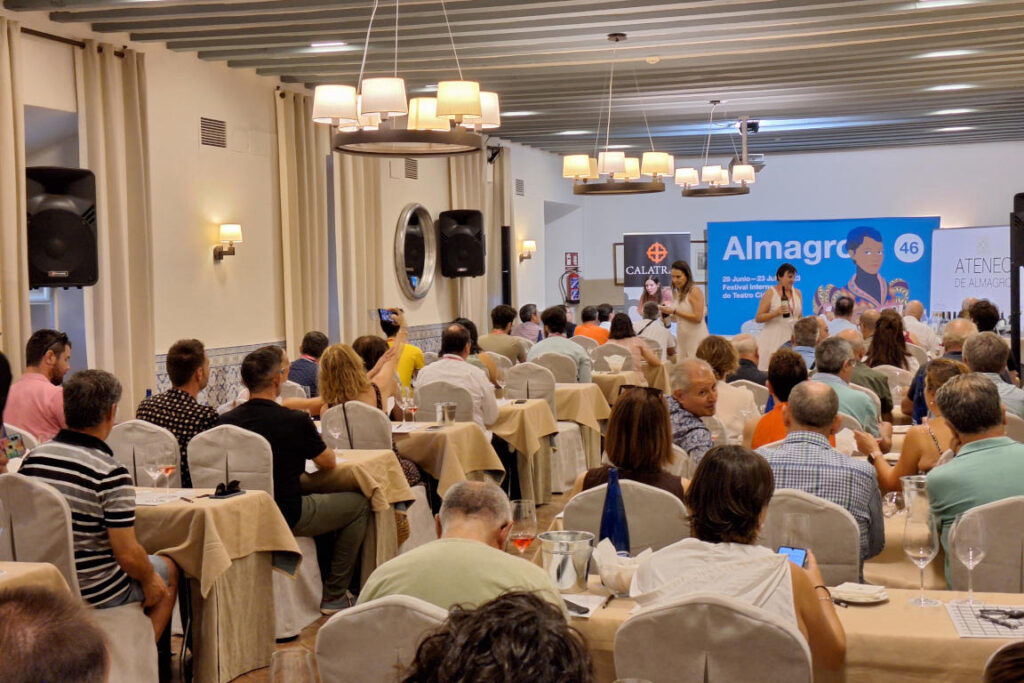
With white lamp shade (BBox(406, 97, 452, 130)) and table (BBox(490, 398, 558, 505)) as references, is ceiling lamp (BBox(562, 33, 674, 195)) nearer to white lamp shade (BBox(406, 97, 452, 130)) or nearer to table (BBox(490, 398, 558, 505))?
table (BBox(490, 398, 558, 505))

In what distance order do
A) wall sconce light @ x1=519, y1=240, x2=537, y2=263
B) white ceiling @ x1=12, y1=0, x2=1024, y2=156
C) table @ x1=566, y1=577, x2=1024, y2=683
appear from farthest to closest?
wall sconce light @ x1=519, y1=240, x2=537, y2=263, white ceiling @ x1=12, y1=0, x2=1024, y2=156, table @ x1=566, y1=577, x2=1024, y2=683

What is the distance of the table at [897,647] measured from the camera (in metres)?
2.90

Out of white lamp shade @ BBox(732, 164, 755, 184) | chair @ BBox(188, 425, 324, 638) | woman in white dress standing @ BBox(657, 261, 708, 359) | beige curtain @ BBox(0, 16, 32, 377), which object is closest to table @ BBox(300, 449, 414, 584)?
chair @ BBox(188, 425, 324, 638)

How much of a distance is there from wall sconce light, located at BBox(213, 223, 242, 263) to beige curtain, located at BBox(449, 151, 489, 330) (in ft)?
17.3

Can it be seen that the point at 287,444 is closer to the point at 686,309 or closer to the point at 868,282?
the point at 686,309

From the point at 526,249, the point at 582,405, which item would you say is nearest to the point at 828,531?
the point at 582,405

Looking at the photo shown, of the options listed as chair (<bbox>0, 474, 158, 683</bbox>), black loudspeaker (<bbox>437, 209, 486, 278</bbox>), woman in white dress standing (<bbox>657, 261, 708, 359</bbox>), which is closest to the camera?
chair (<bbox>0, 474, 158, 683</bbox>)

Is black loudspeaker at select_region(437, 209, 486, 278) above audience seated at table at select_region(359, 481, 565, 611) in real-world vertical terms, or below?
above

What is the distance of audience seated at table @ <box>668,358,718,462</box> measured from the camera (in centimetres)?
550

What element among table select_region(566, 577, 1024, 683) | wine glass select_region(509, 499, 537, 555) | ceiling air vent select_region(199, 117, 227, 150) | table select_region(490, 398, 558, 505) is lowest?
table select_region(490, 398, 558, 505)

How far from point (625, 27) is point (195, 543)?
589 centimetres

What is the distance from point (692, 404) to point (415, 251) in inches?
357

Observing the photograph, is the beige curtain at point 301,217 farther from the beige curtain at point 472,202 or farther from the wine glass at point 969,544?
the wine glass at point 969,544

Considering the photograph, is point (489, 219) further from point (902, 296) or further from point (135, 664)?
point (135, 664)
